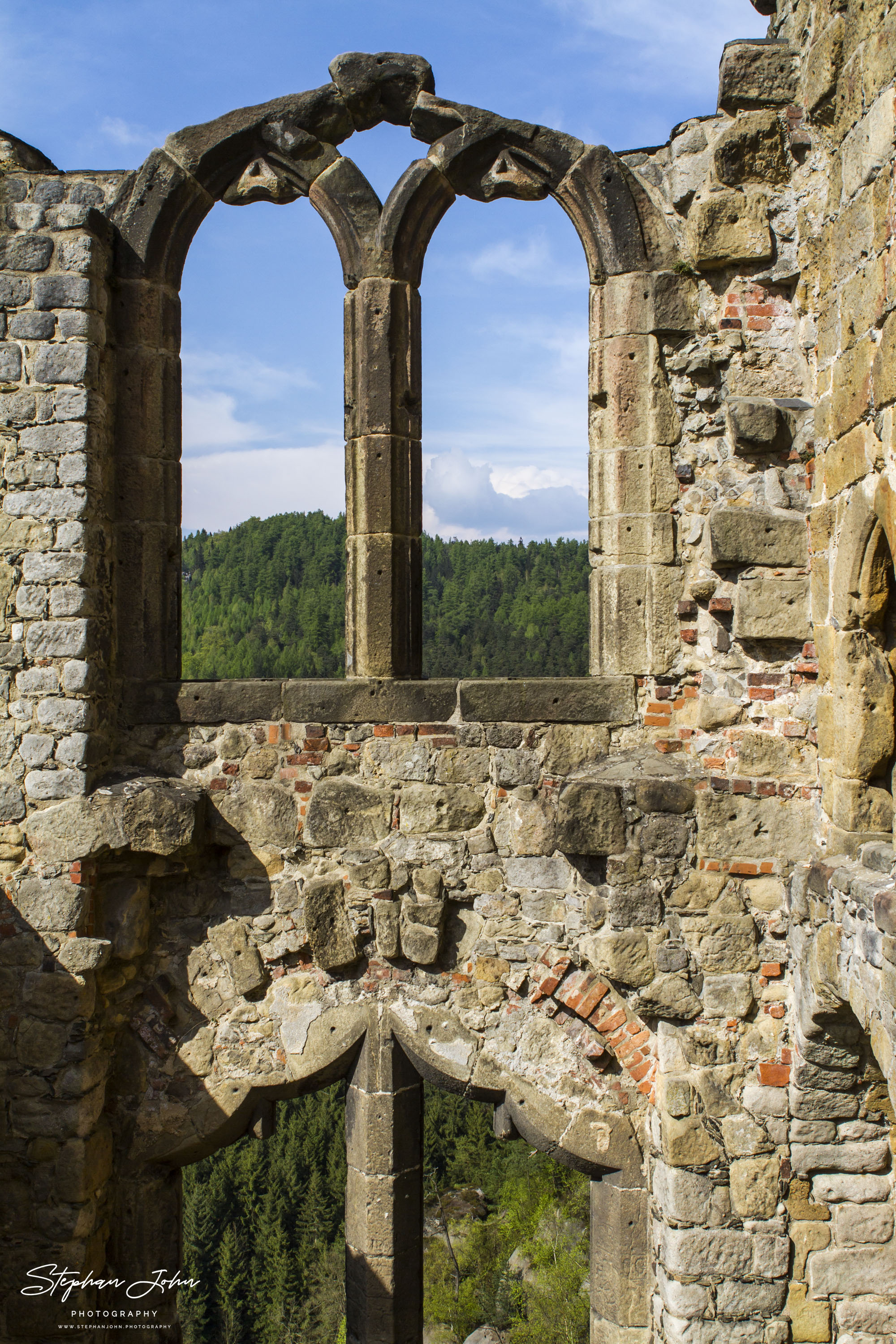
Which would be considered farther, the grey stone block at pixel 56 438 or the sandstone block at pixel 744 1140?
the grey stone block at pixel 56 438

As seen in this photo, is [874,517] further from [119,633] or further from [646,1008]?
[119,633]

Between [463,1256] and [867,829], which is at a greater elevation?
[867,829]

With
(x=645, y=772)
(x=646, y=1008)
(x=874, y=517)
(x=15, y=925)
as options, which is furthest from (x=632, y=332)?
(x=15, y=925)

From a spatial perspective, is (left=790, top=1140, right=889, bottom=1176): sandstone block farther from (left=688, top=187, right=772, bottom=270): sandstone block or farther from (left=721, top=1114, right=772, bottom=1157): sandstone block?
(left=688, top=187, right=772, bottom=270): sandstone block

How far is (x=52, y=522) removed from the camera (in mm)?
4379

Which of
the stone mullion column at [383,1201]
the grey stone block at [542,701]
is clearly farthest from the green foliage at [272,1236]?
the grey stone block at [542,701]

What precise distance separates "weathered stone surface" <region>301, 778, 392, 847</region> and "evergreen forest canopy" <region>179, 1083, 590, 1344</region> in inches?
339

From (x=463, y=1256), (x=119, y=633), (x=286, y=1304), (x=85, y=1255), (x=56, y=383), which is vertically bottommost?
(x=286, y=1304)

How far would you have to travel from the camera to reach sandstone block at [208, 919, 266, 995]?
4613mm

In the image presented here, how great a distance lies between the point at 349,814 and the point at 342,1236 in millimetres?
16592

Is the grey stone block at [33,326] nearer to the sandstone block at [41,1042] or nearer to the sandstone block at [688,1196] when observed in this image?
the sandstone block at [41,1042]

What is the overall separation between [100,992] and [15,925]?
0.49 m

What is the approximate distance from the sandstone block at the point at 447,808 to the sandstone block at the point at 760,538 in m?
1.57

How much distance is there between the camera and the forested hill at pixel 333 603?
27984mm
